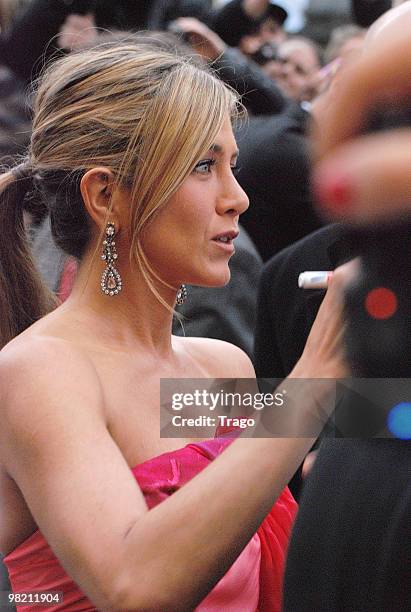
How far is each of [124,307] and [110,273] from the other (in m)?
0.06

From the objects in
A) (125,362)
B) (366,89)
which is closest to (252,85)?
(125,362)

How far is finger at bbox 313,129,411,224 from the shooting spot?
1.80 ft

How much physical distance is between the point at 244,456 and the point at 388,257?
1.79 ft

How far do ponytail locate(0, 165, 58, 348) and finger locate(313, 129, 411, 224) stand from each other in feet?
4.01

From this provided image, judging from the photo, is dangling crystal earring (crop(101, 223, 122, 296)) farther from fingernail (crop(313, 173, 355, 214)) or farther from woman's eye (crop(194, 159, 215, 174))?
fingernail (crop(313, 173, 355, 214))

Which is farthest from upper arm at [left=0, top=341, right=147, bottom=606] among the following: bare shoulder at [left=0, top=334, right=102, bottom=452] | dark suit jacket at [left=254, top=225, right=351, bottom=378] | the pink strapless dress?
dark suit jacket at [left=254, top=225, right=351, bottom=378]

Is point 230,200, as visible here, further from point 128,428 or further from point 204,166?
point 128,428

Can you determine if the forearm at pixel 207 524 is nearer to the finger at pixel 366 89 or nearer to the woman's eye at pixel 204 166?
the woman's eye at pixel 204 166

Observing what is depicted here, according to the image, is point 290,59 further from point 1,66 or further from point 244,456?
point 244,456

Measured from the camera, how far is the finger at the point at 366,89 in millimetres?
559

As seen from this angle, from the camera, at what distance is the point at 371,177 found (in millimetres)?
546

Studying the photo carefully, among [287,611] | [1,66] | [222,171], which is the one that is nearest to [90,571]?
[287,611]

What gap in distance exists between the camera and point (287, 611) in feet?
3.01

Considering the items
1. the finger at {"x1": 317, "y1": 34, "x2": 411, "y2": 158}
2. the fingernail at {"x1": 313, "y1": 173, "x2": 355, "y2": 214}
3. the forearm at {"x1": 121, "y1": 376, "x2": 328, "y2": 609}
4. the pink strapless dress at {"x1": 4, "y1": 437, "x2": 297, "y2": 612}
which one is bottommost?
the pink strapless dress at {"x1": 4, "y1": 437, "x2": 297, "y2": 612}
